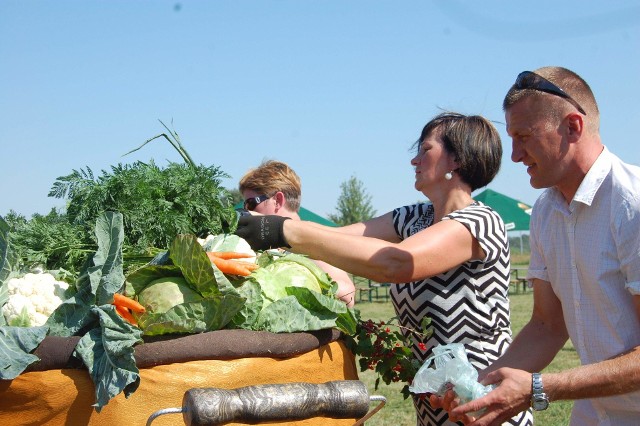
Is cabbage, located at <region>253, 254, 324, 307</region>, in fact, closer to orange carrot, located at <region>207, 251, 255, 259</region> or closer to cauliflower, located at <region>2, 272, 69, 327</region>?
orange carrot, located at <region>207, 251, 255, 259</region>

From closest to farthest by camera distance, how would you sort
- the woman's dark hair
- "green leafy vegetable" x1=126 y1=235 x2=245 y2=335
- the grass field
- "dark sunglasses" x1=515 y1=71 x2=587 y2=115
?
"green leafy vegetable" x1=126 y1=235 x2=245 y2=335, "dark sunglasses" x1=515 y1=71 x2=587 y2=115, the woman's dark hair, the grass field

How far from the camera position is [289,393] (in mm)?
1892

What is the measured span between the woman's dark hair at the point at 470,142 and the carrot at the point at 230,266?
48.2 inches

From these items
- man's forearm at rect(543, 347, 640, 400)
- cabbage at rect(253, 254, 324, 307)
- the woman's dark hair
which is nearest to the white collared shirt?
man's forearm at rect(543, 347, 640, 400)

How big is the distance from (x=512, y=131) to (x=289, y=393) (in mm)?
1196

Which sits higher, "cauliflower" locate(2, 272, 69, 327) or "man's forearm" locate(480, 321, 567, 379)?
"cauliflower" locate(2, 272, 69, 327)

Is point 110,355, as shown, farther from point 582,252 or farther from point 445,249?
point 582,252

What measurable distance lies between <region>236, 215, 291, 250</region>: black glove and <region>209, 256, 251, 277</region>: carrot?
0.33 metres

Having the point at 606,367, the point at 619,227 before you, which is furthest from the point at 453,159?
the point at 606,367

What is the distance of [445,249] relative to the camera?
9.39 feet

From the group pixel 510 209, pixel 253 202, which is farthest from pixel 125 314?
pixel 510 209

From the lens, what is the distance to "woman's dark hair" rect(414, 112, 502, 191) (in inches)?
127

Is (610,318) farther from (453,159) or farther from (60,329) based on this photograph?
(60,329)

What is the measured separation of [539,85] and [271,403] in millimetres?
1393
